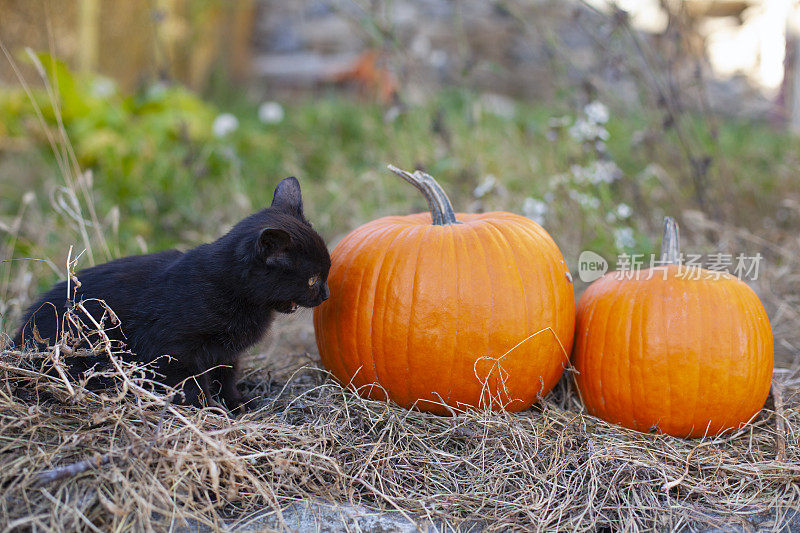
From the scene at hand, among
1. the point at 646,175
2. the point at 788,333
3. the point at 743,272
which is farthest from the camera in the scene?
the point at 646,175

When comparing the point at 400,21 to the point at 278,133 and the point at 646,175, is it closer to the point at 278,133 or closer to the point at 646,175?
the point at 278,133

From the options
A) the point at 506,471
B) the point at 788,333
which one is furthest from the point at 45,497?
the point at 788,333

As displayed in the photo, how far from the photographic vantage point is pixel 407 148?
4406 millimetres

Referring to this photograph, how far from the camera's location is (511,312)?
2059 mm

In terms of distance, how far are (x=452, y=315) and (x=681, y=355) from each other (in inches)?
31.0

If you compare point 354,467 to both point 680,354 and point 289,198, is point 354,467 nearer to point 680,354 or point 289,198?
point 289,198

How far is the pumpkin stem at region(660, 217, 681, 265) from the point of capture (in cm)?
232

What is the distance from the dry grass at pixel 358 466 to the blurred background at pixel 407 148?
1.00 meters

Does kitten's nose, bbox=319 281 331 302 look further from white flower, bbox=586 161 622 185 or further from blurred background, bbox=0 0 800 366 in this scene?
white flower, bbox=586 161 622 185

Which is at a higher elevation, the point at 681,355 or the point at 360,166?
the point at 360,166

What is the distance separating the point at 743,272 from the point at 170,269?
9.74ft

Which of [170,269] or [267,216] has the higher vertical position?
[267,216]

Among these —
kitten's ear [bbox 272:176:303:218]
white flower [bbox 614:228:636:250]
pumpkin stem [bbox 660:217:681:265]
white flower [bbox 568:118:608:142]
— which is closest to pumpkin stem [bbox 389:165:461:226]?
kitten's ear [bbox 272:176:303:218]

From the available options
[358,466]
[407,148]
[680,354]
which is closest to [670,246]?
[680,354]
